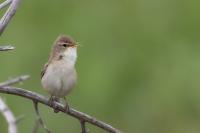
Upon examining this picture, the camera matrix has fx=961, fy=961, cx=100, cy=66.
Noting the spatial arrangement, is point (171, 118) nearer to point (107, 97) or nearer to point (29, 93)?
point (107, 97)

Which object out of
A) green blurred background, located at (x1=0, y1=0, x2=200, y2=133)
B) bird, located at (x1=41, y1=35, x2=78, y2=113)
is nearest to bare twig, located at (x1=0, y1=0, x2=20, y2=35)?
bird, located at (x1=41, y1=35, x2=78, y2=113)

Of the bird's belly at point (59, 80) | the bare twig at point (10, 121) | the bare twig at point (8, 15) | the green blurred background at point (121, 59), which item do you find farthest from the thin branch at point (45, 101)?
the green blurred background at point (121, 59)

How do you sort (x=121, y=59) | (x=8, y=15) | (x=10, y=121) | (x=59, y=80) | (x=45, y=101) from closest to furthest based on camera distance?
1. (x=10, y=121)
2. (x=8, y=15)
3. (x=45, y=101)
4. (x=59, y=80)
5. (x=121, y=59)

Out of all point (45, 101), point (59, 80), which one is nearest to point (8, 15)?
point (45, 101)

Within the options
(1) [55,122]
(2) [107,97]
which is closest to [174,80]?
(2) [107,97]

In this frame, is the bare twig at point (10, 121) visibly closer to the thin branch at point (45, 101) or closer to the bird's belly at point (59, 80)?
the thin branch at point (45, 101)

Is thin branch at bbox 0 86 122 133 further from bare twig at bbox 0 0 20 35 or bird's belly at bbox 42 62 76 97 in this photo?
bird's belly at bbox 42 62 76 97

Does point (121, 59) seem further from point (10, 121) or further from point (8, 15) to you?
point (10, 121)
